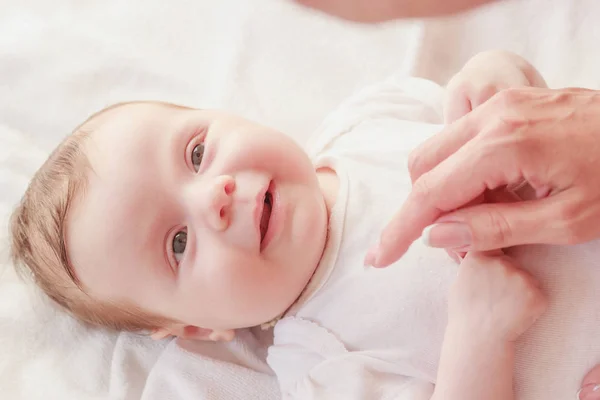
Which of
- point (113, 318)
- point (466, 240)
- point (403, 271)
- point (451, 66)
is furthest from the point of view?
point (451, 66)

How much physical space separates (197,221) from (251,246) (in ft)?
0.29

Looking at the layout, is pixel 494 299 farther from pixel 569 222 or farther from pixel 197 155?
pixel 197 155

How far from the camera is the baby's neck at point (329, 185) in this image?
103cm

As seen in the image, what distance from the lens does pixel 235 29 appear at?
4.99 ft

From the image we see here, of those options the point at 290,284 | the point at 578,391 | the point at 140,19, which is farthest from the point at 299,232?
the point at 140,19

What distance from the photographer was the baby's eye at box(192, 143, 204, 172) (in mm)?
958

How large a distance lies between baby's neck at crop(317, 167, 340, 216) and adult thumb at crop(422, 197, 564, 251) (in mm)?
355

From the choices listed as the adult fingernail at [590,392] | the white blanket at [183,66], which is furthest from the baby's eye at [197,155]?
the adult fingernail at [590,392]

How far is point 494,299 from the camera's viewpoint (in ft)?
2.47

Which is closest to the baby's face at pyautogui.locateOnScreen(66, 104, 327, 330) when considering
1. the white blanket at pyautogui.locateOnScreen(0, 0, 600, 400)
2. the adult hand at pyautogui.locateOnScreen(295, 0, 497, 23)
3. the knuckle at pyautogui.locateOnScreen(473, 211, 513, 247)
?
the white blanket at pyautogui.locateOnScreen(0, 0, 600, 400)

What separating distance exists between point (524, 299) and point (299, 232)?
336mm

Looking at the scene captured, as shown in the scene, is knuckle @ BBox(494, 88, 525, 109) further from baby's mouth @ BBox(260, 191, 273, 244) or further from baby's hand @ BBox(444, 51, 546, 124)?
baby's mouth @ BBox(260, 191, 273, 244)

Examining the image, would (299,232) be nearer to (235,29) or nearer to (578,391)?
(578,391)

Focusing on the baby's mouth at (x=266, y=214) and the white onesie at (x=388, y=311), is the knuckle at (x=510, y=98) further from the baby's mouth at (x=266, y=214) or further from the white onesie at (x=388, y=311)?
the baby's mouth at (x=266, y=214)
